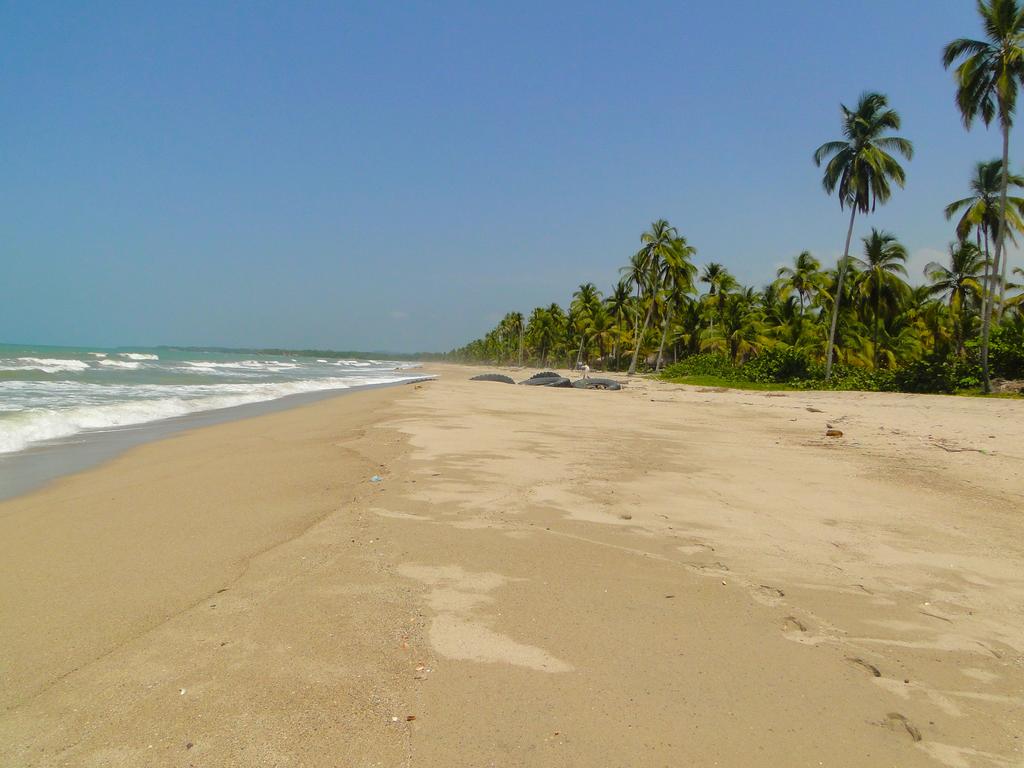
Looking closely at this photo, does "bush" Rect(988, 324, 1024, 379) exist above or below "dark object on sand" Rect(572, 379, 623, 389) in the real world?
above

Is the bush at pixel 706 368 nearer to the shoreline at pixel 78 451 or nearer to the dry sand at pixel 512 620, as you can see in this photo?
the shoreline at pixel 78 451

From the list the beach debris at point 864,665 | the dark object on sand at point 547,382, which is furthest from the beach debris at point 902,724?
the dark object on sand at point 547,382

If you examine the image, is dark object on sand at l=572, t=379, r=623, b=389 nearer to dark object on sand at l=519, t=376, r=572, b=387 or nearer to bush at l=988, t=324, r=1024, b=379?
dark object on sand at l=519, t=376, r=572, b=387

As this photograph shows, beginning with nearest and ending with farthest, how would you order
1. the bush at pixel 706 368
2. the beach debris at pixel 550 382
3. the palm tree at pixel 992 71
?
the palm tree at pixel 992 71
the beach debris at pixel 550 382
the bush at pixel 706 368

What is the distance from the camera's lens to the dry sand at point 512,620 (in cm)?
260

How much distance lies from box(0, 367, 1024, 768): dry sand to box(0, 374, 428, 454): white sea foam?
529 cm

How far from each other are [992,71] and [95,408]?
32.0m

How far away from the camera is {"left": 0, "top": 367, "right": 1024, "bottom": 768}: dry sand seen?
102 inches

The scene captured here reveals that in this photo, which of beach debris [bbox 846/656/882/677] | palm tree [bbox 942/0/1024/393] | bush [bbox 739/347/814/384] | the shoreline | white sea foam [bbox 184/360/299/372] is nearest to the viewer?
beach debris [bbox 846/656/882/677]

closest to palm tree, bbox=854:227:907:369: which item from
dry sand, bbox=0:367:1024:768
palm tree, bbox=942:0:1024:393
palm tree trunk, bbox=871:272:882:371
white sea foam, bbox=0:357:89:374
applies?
palm tree trunk, bbox=871:272:882:371

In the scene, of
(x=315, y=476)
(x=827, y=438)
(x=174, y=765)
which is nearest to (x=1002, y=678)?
(x=174, y=765)

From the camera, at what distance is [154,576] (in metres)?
4.28

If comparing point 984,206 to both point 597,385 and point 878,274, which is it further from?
point 597,385

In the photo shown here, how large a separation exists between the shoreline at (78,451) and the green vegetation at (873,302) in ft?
84.1
